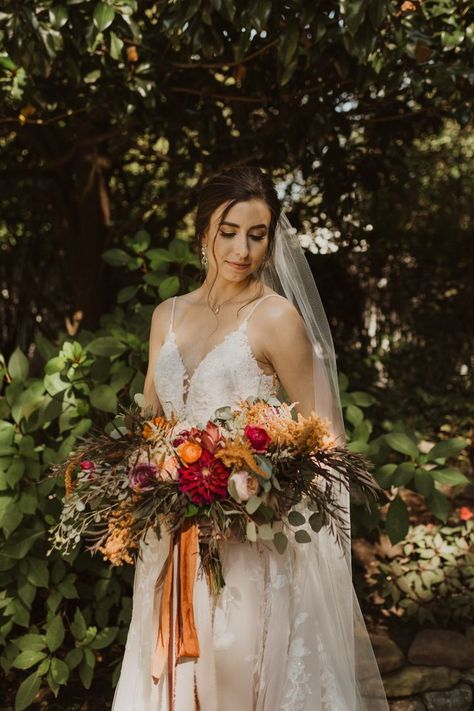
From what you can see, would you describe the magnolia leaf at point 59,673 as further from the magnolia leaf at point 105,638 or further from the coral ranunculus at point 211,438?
the coral ranunculus at point 211,438

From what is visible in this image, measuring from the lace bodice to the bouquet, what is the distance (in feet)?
0.51

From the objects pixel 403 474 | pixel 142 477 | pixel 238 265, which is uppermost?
pixel 238 265

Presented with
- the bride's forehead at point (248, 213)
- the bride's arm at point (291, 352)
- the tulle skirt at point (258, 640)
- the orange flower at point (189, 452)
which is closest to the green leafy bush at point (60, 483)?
the tulle skirt at point (258, 640)

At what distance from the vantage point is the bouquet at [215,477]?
2.04 meters

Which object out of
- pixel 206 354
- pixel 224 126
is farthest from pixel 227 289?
pixel 224 126

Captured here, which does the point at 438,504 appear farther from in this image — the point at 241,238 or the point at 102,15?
the point at 102,15

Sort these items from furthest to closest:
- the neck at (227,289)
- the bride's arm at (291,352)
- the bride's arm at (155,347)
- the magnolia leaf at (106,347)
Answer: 1. the magnolia leaf at (106,347)
2. the bride's arm at (155,347)
3. the neck at (227,289)
4. the bride's arm at (291,352)

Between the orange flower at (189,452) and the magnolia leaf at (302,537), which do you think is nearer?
the orange flower at (189,452)

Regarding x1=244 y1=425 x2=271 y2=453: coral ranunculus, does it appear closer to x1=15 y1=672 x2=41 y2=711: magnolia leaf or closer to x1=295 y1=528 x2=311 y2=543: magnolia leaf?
x1=295 y1=528 x2=311 y2=543: magnolia leaf

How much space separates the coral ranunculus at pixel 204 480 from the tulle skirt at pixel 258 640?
31cm

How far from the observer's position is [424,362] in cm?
725

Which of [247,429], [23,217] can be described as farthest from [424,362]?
[247,429]

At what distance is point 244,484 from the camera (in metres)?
2.00

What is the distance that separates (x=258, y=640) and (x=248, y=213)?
1.29 m
